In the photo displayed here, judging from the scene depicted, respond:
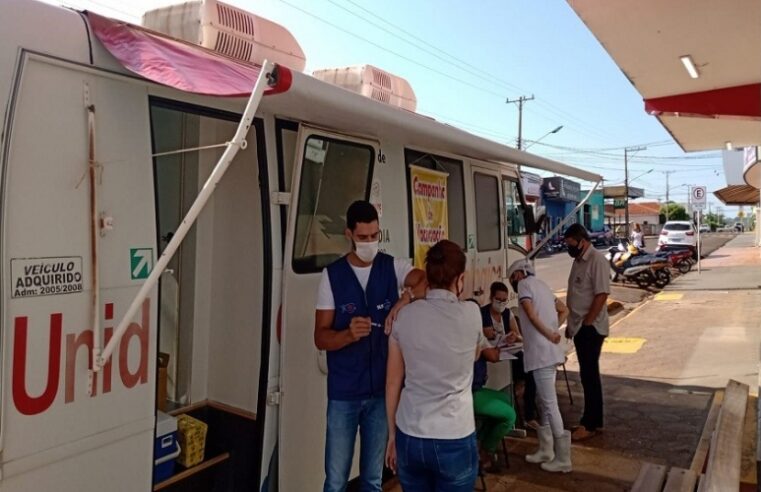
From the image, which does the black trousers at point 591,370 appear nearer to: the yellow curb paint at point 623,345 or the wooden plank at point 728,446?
the wooden plank at point 728,446

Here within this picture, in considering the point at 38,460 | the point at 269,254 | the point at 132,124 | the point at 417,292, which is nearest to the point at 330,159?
the point at 269,254

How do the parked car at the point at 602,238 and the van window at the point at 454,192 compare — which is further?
the parked car at the point at 602,238

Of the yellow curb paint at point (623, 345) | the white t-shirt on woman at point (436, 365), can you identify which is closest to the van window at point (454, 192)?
the white t-shirt on woman at point (436, 365)

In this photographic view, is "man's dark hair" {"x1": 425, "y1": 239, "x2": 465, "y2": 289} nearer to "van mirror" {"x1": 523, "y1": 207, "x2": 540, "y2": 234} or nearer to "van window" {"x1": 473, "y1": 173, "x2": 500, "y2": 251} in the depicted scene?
"van window" {"x1": 473, "y1": 173, "x2": 500, "y2": 251}

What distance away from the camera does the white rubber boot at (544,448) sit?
4.61 meters

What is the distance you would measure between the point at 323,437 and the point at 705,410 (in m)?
4.56

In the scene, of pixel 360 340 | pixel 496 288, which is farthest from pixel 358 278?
pixel 496 288

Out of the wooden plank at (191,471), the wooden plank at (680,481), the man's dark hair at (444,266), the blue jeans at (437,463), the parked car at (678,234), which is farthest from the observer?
the parked car at (678,234)

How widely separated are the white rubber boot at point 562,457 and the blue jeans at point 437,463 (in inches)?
82.1

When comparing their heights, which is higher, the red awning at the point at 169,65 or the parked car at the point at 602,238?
the parked car at the point at 602,238

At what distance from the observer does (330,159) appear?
11.2 feet

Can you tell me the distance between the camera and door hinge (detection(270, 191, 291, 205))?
3012 millimetres

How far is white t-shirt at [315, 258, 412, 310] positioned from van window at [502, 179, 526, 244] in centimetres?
302

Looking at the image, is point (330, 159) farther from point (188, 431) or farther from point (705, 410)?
point (705, 410)
